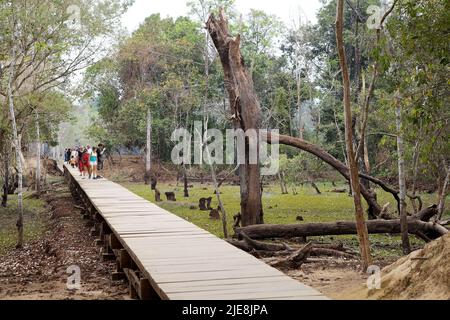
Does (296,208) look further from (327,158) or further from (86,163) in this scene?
(86,163)

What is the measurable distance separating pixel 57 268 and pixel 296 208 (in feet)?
40.6

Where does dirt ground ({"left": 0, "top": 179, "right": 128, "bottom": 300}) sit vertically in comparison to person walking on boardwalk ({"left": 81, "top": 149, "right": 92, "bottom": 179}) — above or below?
below

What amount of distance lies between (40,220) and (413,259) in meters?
16.1

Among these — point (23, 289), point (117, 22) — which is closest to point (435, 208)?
point (23, 289)

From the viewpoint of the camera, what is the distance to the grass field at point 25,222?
17047mm

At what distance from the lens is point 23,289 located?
1004cm

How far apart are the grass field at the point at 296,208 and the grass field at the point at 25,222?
438cm

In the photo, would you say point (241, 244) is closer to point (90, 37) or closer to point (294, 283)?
point (294, 283)

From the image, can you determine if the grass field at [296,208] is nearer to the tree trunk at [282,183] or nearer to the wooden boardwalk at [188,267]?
the tree trunk at [282,183]

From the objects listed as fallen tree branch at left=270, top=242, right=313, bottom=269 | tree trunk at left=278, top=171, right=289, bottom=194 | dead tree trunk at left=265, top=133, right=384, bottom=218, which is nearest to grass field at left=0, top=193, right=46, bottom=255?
dead tree trunk at left=265, top=133, right=384, bottom=218

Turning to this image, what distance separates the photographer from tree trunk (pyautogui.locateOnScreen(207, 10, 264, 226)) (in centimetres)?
1647

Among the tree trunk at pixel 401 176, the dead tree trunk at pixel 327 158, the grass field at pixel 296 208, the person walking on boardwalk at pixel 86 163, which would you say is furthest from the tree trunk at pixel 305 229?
the person walking on boardwalk at pixel 86 163

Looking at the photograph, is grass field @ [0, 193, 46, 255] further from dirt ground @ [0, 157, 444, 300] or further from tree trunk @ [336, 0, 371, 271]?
tree trunk @ [336, 0, 371, 271]

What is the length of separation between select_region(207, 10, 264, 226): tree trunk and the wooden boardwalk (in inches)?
237
